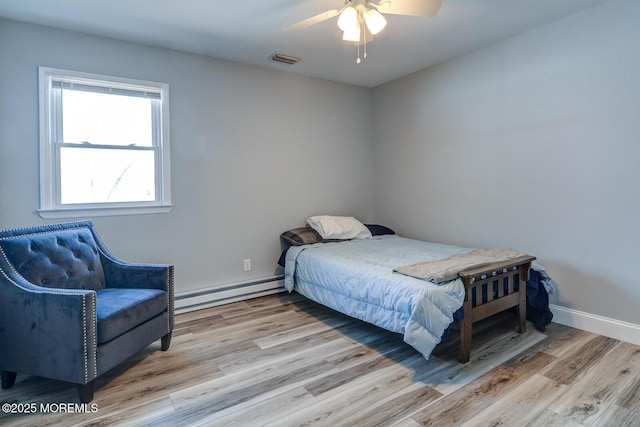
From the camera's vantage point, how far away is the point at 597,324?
8.63 feet

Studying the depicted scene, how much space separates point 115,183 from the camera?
305 centimetres

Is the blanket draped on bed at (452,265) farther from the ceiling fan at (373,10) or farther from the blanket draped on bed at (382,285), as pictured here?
the ceiling fan at (373,10)

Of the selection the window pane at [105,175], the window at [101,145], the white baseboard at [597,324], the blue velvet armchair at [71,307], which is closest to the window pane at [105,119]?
the window at [101,145]

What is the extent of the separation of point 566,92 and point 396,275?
6.77 ft

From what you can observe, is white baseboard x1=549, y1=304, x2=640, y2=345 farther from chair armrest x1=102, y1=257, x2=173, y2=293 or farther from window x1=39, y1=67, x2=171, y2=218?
window x1=39, y1=67, x2=171, y2=218

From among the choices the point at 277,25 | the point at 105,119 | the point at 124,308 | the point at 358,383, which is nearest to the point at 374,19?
the point at 277,25

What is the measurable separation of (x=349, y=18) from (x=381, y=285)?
171 cm

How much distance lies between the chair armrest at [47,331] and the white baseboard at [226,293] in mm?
1372

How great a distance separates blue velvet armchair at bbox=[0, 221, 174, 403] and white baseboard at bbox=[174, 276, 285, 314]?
2.62 feet

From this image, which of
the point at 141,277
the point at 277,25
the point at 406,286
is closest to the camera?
the point at 406,286

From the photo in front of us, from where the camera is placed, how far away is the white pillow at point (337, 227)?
3.74 m

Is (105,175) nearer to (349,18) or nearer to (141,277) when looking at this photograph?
(141,277)

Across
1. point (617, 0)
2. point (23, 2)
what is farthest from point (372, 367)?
point (23, 2)

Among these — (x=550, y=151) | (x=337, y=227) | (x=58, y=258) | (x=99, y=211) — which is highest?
(x=550, y=151)
